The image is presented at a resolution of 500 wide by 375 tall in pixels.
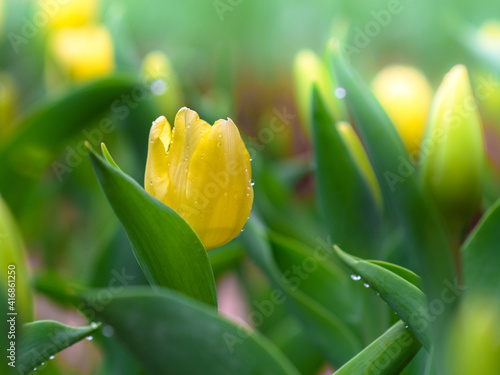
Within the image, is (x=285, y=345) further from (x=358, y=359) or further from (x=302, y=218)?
(x=358, y=359)

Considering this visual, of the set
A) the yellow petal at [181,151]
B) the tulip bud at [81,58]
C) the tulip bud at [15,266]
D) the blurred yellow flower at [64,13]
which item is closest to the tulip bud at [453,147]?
the yellow petal at [181,151]

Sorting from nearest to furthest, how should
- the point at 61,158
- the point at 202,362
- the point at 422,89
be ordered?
the point at 202,362 → the point at 422,89 → the point at 61,158

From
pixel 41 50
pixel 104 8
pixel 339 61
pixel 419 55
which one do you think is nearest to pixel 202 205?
pixel 339 61

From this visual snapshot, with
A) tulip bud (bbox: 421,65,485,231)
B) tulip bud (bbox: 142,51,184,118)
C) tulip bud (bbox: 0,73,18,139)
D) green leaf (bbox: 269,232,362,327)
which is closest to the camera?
tulip bud (bbox: 421,65,485,231)

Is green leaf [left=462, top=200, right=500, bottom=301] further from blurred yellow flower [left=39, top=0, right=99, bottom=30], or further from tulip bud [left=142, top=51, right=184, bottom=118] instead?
blurred yellow flower [left=39, top=0, right=99, bottom=30]

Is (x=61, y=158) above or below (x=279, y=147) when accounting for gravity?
above

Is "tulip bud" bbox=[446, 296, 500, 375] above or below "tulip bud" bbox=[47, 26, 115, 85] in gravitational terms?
below

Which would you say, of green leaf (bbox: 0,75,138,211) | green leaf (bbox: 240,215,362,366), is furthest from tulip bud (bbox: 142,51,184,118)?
green leaf (bbox: 240,215,362,366)

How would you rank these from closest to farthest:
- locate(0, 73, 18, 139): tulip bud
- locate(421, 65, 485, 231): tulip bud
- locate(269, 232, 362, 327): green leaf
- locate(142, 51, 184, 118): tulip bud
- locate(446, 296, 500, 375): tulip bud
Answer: locate(446, 296, 500, 375): tulip bud → locate(421, 65, 485, 231): tulip bud → locate(269, 232, 362, 327): green leaf → locate(142, 51, 184, 118): tulip bud → locate(0, 73, 18, 139): tulip bud
